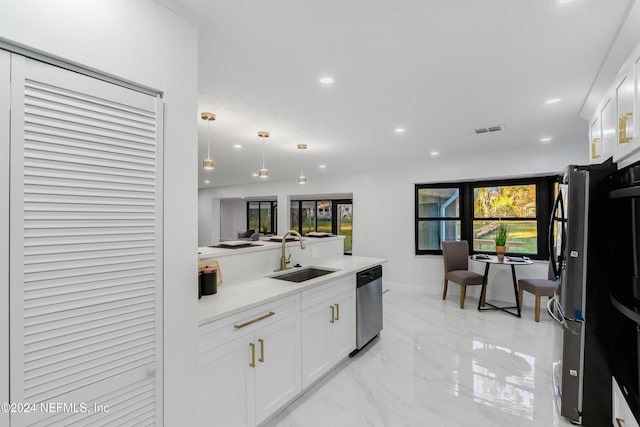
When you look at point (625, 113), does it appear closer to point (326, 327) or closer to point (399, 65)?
point (399, 65)

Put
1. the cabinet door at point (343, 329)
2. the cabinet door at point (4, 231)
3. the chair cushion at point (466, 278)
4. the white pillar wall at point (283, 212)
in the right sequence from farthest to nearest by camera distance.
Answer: the white pillar wall at point (283, 212)
the chair cushion at point (466, 278)
the cabinet door at point (343, 329)
the cabinet door at point (4, 231)

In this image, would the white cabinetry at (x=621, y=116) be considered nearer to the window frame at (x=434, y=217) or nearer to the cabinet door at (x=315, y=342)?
the cabinet door at (x=315, y=342)

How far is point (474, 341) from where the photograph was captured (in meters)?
3.40

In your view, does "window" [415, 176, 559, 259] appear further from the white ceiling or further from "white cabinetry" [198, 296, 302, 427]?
"white cabinetry" [198, 296, 302, 427]

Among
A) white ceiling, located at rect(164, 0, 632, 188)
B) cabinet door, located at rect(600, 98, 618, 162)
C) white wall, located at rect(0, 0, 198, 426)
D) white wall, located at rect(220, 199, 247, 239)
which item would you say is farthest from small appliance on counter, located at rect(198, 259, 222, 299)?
white wall, located at rect(220, 199, 247, 239)

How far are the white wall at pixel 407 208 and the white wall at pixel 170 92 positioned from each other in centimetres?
467

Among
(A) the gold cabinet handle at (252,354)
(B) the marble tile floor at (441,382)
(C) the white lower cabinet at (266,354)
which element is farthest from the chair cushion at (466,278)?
(A) the gold cabinet handle at (252,354)

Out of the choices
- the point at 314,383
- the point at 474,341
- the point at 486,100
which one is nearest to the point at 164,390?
the point at 314,383

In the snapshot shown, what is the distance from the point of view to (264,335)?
1957 millimetres

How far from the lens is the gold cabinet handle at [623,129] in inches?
65.7

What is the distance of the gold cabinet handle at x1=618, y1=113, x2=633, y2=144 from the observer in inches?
65.7

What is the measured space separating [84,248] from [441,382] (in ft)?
9.07

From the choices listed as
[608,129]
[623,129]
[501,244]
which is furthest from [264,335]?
[501,244]

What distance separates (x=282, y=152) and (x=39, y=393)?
3.98 metres
